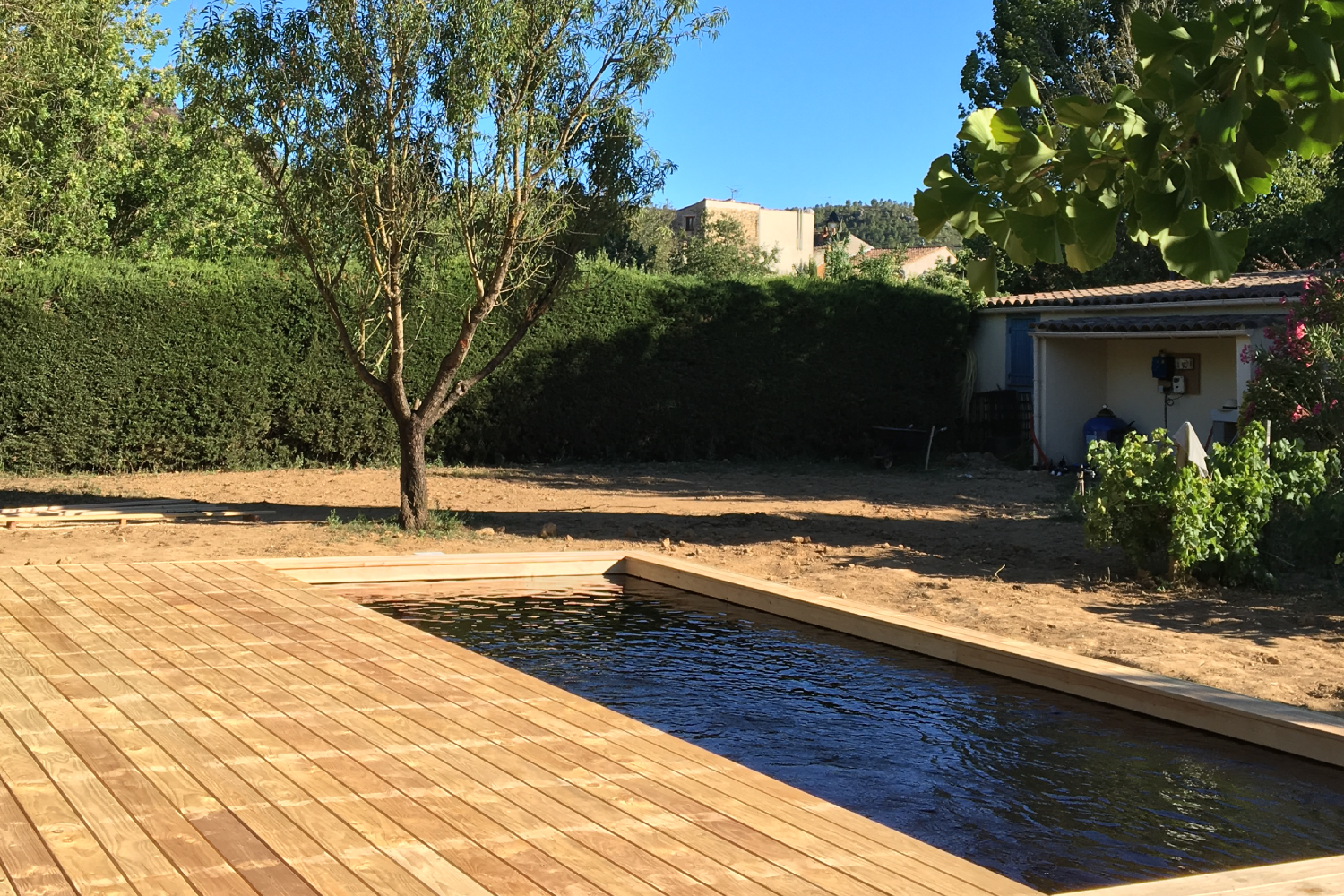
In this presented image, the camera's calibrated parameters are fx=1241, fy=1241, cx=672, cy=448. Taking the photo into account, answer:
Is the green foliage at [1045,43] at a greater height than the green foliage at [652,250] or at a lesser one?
greater

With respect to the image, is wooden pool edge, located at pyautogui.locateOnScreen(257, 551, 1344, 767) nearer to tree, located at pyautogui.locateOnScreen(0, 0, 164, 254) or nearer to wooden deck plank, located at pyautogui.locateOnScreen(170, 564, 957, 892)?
wooden deck plank, located at pyautogui.locateOnScreen(170, 564, 957, 892)

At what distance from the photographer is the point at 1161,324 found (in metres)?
16.9

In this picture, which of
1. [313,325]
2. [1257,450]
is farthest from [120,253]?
[1257,450]

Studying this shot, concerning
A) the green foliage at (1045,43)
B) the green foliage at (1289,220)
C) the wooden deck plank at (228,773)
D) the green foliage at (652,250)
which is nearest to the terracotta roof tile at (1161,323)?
the green foliage at (1289,220)

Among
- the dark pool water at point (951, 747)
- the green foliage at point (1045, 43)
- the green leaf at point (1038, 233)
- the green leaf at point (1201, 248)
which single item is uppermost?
the green foliage at point (1045, 43)

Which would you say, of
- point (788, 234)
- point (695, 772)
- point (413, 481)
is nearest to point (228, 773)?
point (695, 772)

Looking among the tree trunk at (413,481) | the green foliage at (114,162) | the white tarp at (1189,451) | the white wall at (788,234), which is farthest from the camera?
the white wall at (788,234)

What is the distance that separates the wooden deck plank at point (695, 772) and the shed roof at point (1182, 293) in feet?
37.6

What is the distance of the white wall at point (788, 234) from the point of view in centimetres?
7125

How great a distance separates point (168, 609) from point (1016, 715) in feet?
15.5

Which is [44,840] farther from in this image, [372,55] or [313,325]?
[313,325]

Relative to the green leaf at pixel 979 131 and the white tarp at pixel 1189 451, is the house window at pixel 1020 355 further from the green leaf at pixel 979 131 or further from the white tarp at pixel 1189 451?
the green leaf at pixel 979 131

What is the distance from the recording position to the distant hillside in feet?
312

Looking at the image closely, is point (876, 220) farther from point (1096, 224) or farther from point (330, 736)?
point (1096, 224)
